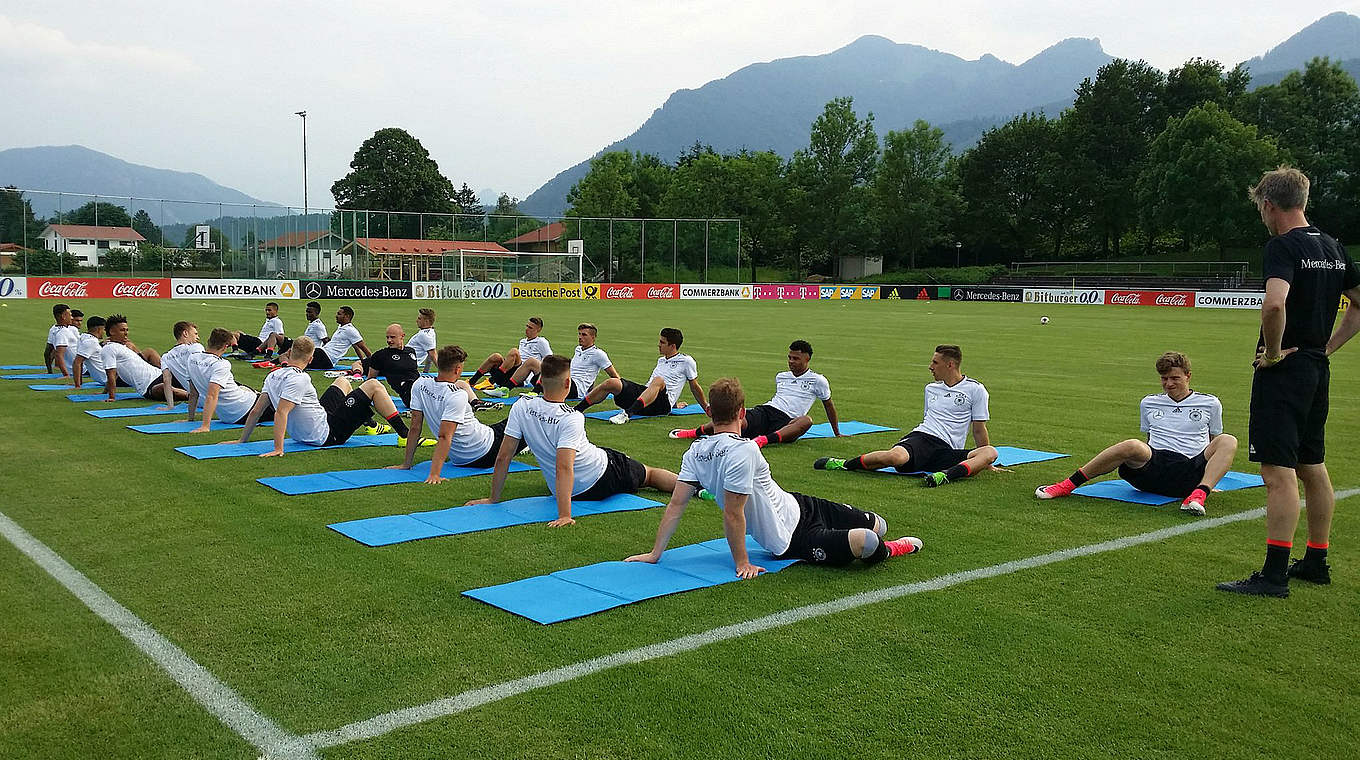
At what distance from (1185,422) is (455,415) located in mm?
6339

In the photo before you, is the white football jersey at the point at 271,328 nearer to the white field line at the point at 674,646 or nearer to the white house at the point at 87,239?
the white field line at the point at 674,646

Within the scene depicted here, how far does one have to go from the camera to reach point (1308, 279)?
5.30 m

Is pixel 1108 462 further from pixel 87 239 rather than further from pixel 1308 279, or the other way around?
pixel 87 239

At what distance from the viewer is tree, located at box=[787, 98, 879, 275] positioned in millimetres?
83062

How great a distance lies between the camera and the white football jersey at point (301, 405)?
1012cm

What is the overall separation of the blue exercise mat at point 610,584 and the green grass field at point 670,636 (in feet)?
0.50

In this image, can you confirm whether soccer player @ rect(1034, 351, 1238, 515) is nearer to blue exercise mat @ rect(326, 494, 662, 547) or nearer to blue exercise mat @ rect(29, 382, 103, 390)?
blue exercise mat @ rect(326, 494, 662, 547)

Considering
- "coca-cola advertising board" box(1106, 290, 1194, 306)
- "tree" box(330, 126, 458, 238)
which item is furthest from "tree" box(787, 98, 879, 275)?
"tree" box(330, 126, 458, 238)

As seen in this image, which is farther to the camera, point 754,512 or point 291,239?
point 291,239

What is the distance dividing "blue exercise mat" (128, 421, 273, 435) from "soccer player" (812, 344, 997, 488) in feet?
24.5

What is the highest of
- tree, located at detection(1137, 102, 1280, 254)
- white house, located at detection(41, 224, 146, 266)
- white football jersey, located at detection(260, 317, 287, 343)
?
tree, located at detection(1137, 102, 1280, 254)

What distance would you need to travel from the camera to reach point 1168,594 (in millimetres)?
5641

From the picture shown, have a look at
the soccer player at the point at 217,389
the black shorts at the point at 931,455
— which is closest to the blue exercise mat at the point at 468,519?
the black shorts at the point at 931,455

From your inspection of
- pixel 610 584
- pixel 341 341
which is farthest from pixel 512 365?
pixel 610 584
